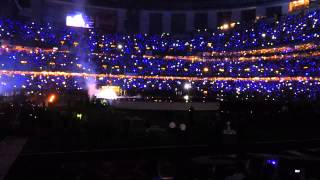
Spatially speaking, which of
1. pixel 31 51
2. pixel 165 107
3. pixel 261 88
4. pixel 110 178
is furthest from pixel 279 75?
pixel 110 178

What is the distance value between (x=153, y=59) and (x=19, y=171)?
28.8 metres

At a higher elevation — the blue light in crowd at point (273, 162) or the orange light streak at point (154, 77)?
the orange light streak at point (154, 77)

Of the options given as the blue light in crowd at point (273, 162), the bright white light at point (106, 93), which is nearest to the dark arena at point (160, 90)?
the blue light in crowd at point (273, 162)

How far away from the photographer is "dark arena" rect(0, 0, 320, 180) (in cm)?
1082

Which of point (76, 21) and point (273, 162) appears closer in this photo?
point (273, 162)

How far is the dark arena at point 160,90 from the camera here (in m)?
10.8

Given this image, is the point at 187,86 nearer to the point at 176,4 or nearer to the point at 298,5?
the point at 298,5

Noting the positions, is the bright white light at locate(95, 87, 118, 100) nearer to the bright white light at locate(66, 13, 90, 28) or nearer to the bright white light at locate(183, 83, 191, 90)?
the bright white light at locate(183, 83, 191, 90)

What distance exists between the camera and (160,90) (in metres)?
33.9

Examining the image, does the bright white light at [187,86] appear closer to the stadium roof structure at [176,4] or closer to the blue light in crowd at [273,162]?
the stadium roof structure at [176,4]

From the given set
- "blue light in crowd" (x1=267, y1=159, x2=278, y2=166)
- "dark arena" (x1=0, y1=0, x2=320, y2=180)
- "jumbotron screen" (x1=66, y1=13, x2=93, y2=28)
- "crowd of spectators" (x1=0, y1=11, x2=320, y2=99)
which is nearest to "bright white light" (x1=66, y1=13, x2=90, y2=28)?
"jumbotron screen" (x1=66, y1=13, x2=93, y2=28)

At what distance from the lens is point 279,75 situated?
33062 mm

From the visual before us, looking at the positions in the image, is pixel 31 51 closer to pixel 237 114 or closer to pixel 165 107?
pixel 165 107

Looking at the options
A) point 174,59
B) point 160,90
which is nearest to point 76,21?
point 174,59
